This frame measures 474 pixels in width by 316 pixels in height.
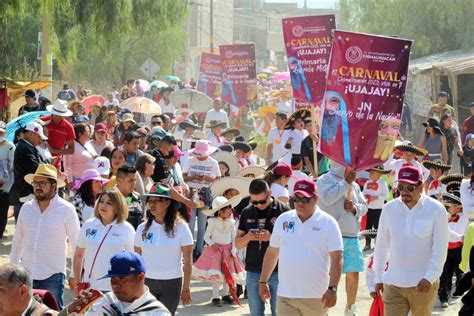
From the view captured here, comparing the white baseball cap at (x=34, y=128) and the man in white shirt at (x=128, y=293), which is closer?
the man in white shirt at (x=128, y=293)

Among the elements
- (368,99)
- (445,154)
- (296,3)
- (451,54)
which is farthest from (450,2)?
(296,3)

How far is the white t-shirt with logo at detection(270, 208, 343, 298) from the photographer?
946 centimetres

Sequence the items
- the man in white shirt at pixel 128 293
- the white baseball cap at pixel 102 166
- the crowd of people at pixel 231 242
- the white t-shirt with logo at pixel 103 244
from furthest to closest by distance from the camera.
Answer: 1. the white baseball cap at pixel 102 166
2. the white t-shirt with logo at pixel 103 244
3. the crowd of people at pixel 231 242
4. the man in white shirt at pixel 128 293

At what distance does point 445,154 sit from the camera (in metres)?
22.2

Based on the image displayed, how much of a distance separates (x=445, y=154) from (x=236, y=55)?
9437mm

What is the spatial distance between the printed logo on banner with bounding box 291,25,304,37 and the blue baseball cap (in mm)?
11749

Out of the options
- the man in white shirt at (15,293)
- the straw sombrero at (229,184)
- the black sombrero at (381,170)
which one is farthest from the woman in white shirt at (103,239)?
the black sombrero at (381,170)

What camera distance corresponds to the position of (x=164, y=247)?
9.94m

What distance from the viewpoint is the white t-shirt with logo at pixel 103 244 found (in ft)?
31.4

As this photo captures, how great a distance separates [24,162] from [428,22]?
123 feet

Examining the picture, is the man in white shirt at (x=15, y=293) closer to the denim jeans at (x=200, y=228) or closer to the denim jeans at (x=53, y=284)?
the denim jeans at (x=53, y=284)

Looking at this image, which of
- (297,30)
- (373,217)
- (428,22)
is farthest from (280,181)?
(428,22)

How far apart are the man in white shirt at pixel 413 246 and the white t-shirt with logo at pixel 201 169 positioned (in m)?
6.96

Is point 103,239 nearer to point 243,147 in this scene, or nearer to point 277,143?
point 243,147
